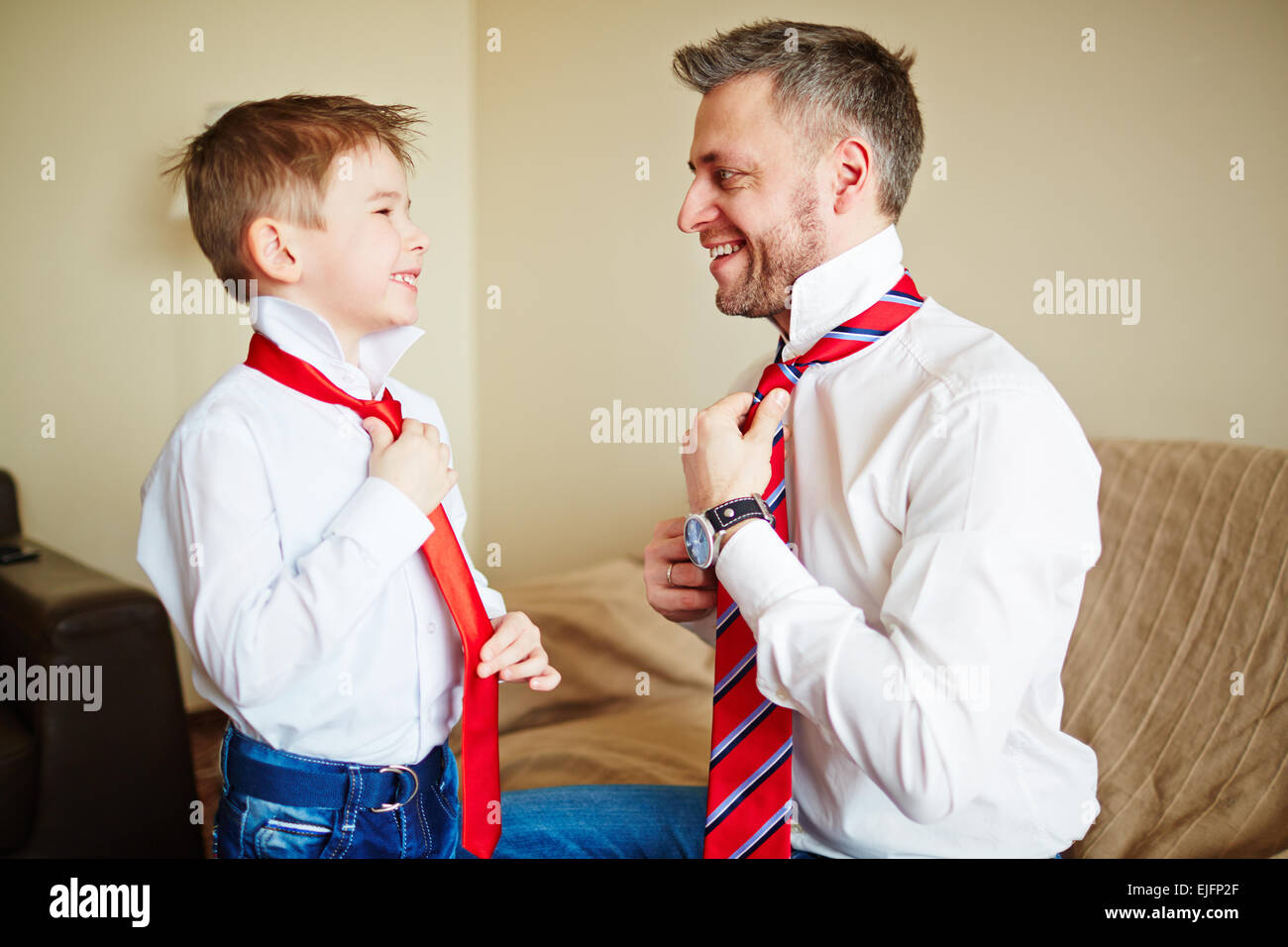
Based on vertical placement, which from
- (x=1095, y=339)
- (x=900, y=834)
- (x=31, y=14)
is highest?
(x=31, y=14)

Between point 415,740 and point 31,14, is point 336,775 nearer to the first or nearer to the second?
point 415,740

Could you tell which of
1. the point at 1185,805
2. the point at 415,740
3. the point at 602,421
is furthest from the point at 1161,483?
the point at 415,740

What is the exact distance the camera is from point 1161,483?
5.19ft

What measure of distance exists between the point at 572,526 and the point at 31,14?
164 centimetres

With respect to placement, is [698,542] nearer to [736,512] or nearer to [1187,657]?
[736,512]

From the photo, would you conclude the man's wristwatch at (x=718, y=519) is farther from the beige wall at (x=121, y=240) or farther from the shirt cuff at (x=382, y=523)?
the beige wall at (x=121, y=240)

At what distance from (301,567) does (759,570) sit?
47 centimetres

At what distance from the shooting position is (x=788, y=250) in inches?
43.7

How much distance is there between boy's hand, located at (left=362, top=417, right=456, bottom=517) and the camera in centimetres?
92

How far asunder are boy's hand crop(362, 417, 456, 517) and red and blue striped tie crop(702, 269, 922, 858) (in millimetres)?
366

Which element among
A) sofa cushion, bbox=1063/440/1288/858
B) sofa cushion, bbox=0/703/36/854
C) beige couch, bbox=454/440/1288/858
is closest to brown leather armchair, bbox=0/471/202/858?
sofa cushion, bbox=0/703/36/854

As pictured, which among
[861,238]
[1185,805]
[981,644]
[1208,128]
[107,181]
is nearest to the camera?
[981,644]

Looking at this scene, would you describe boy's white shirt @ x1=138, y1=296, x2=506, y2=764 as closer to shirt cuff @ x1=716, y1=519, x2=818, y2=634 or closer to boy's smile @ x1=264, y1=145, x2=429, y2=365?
boy's smile @ x1=264, y1=145, x2=429, y2=365

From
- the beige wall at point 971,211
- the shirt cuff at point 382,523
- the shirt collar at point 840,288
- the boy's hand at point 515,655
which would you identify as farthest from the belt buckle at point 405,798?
the beige wall at point 971,211
